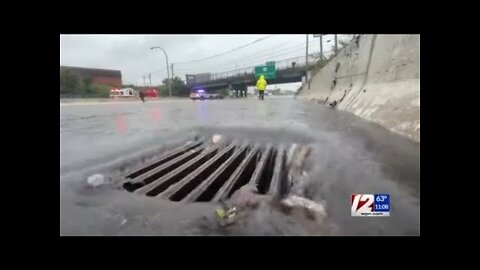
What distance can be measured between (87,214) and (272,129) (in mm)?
4940

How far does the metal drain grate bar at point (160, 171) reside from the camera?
141 inches

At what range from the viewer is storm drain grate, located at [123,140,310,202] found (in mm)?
3352

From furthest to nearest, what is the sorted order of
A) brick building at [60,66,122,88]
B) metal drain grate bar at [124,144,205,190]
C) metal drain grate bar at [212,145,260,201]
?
brick building at [60,66,122,88], metal drain grate bar at [124,144,205,190], metal drain grate bar at [212,145,260,201]

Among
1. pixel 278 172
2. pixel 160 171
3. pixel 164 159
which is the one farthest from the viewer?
pixel 164 159

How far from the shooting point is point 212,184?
3615 mm

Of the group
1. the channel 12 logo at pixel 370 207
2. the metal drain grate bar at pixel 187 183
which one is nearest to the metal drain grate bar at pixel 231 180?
the metal drain grate bar at pixel 187 183

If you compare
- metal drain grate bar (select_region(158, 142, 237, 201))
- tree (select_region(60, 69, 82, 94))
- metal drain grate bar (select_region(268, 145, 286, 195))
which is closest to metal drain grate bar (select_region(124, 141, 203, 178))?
metal drain grate bar (select_region(158, 142, 237, 201))

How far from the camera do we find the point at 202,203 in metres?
2.98

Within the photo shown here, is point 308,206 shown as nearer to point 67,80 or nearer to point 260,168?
point 260,168

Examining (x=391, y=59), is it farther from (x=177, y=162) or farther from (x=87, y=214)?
(x=87, y=214)

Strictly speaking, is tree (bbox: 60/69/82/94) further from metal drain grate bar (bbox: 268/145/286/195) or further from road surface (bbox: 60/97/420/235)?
metal drain grate bar (bbox: 268/145/286/195)

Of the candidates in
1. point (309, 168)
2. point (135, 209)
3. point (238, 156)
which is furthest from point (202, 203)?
point (238, 156)

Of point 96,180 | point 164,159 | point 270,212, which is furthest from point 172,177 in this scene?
point 270,212

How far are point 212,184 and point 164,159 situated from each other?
49.4 inches
